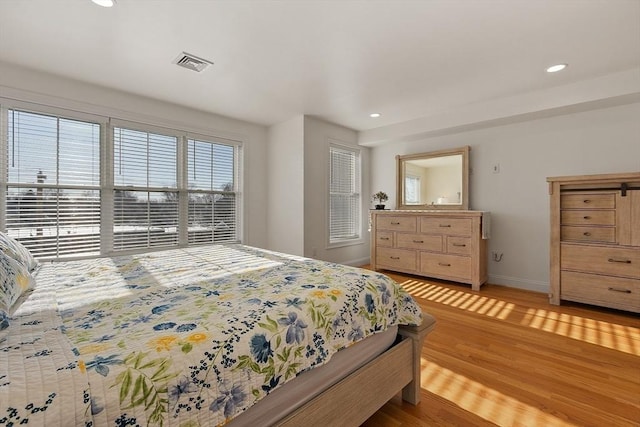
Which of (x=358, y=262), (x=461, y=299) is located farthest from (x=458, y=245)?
(x=358, y=262)

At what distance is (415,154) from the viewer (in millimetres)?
4656

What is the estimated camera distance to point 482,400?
5.39 ft

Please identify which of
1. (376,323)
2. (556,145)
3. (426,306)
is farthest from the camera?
(556,145)

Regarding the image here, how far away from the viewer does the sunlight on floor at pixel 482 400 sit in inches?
58.9

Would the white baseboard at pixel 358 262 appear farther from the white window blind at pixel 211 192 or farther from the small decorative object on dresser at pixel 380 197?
the white window blind at pixel 211 192

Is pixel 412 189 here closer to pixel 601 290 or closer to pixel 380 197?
pixel 380 197

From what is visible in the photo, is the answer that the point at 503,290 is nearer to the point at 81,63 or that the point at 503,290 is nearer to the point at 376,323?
the point at 376,323

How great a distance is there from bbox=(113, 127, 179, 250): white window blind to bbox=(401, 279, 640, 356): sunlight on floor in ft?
10.5

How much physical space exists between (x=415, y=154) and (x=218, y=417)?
14.7 ft

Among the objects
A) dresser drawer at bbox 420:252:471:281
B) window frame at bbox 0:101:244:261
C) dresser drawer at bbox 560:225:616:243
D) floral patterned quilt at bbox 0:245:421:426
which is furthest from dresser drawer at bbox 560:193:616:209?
window frame at bbox 0:101:244:261

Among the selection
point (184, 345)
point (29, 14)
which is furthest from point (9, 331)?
point (29, 14)

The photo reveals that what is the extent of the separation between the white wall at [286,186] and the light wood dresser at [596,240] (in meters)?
2.94

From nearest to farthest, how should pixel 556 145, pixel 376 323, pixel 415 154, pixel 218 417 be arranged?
pixel 218 417, pixel 376 323, pixel 556 145, pixel 415 154

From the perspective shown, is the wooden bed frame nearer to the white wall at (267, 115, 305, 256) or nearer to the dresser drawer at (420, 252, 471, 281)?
the dresser drawer at (420, 252, 471, 281)
